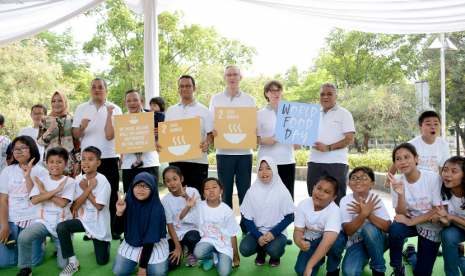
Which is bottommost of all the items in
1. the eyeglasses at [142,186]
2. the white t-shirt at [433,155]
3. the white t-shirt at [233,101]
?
the eyeglasses at [142,186]

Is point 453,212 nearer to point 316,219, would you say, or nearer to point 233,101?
point 316,219

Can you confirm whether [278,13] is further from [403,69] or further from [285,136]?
[403,69]

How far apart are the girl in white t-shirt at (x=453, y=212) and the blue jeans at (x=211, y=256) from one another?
80.0 inches

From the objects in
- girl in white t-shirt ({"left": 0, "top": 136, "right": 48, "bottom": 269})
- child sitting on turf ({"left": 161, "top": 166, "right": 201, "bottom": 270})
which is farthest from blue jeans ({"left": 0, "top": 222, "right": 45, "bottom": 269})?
child sitting on turf ({"left": 161, "top": 166, "right": 201, "bottom": 270})

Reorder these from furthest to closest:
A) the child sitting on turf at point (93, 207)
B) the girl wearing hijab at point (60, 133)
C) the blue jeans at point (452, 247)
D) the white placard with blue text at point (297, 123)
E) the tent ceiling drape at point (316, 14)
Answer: the tent ceiling drape at point (316, 14)
the girl wearing hijab at point (60, 133)
the white placard with blue text at point (297, 123)
the child sitting on turf at point (93, 207)
the blue jeans at point (452, 247)

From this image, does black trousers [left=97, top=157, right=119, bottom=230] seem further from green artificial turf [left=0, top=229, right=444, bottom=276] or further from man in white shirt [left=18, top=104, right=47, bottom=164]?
man in white shirt [left=18, top=104, right=47, bottom=164]

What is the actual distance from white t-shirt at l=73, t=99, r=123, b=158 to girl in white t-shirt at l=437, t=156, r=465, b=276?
3.73 meters

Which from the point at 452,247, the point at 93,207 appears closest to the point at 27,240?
the point at 93,207

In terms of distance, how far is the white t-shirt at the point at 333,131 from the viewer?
4.51m

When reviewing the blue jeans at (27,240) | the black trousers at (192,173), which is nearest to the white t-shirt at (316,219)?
the black trousers at (192,173)

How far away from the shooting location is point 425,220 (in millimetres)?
3549

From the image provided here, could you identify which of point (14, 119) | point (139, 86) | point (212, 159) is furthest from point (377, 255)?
point (139, 86)

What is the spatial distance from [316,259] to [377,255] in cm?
61

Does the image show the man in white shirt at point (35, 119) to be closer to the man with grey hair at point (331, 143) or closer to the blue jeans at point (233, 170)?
the blue jeans at point (233, 170)
